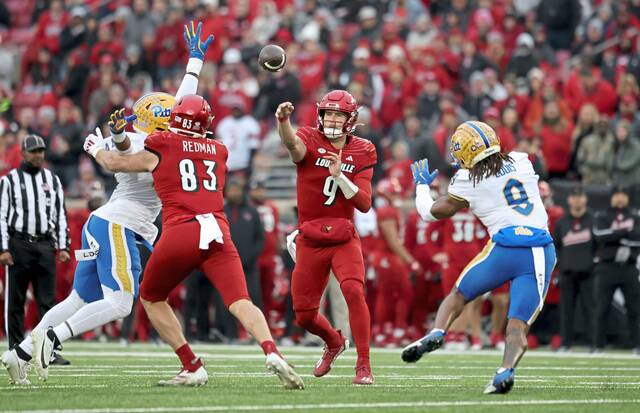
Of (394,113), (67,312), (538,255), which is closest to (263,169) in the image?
(394,113)

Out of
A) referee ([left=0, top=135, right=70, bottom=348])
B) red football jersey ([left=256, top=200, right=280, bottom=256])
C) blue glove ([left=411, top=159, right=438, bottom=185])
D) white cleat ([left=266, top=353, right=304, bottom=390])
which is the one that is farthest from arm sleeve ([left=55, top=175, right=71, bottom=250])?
red football jersey ([left=256, top=200, right=280, bottom=256])

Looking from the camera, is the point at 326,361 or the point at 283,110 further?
→ the point at 326,361

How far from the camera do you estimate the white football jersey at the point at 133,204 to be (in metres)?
8.89

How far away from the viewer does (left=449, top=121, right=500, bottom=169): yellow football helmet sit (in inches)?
307

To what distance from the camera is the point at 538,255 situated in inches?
300

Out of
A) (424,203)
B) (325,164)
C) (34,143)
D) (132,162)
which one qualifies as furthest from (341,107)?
(34,143)

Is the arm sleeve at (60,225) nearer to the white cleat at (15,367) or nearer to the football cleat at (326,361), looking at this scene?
the white cleat at (15,367)

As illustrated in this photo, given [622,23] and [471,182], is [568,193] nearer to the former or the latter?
[622,23]

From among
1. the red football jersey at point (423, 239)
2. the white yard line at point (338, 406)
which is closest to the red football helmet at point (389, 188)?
the red football jersey at point (423, 239)

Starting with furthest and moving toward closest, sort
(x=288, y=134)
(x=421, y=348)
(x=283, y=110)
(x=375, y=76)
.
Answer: (x=375, y=76), (x=288, y=134), (x=283, y=110), (x=421, y=348)

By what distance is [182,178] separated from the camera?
7832mm

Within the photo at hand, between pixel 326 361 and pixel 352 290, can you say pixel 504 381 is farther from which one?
pixel 326 361

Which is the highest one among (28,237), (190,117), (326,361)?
(190,117)

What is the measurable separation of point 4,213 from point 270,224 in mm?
5413
